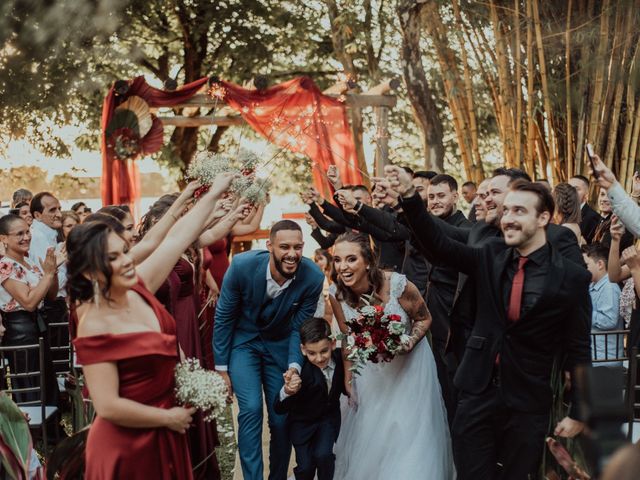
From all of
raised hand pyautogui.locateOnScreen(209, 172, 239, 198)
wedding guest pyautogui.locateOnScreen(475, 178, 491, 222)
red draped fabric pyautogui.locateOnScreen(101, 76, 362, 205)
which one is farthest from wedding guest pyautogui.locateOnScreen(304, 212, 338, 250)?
raised hand pyautogui.locateOnScreen(209, 172, 239, 198)

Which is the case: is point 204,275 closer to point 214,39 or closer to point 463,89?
point 463,89

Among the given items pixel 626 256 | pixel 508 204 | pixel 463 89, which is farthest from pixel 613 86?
pixel 508 204

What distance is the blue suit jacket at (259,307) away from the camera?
5531 mm

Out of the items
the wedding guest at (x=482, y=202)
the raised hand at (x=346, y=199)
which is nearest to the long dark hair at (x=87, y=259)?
the wedding guest at (x=482, y=202)

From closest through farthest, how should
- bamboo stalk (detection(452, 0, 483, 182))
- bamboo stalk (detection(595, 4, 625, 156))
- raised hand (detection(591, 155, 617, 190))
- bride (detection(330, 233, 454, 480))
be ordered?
raised hand (detection(591, 155, 617, 190)) → bride (detection(330, 233, 454, 480)) → bamboo stalk (detection(595, 4, 625, 156)) → bamboo stalk (detection(452, 0, 483, 182))

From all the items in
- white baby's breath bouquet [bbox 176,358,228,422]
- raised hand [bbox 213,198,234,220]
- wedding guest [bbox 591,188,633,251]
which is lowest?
white baby's breath bouquet [bbox 176,358,228,422]

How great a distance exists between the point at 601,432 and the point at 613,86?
7.72 metres

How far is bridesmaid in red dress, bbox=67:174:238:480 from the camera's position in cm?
317

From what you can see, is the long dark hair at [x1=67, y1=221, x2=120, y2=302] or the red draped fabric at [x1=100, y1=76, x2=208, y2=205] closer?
the long dark hair at [x1=67, y1=221, x2=120, y2=302]

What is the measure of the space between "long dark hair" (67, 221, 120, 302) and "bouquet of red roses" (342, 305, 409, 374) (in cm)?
207

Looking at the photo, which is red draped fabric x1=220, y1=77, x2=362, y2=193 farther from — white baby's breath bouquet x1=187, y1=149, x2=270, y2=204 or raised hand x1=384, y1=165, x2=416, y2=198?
raised hand x1=384, y1=165, x2=416, y2=198

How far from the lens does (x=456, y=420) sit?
4.53 m

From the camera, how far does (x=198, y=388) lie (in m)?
3.44

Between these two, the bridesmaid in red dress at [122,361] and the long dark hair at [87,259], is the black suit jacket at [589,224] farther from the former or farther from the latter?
the long dark hair at [87,259]
